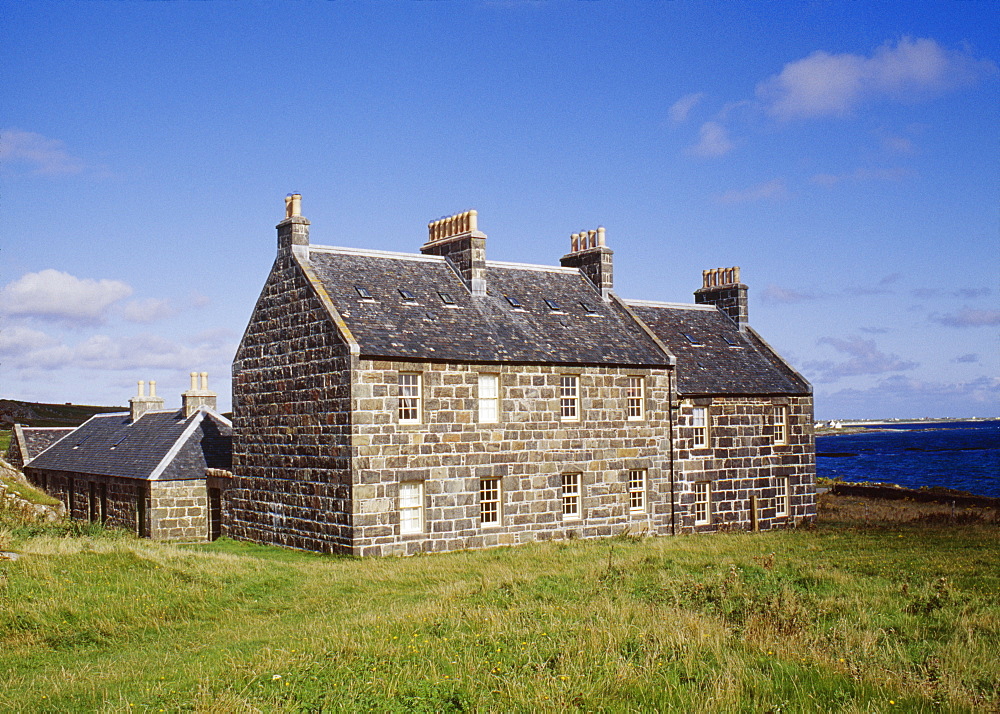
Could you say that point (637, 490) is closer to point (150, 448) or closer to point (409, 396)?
point (409, 396)

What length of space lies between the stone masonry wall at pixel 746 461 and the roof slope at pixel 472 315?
3.63 meters

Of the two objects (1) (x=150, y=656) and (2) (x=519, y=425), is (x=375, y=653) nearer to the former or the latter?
(1) (x=150, y=656)

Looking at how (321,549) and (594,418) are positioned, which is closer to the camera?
(321,549)

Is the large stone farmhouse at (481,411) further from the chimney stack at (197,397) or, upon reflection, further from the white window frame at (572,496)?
the chimney stack at (197,397)

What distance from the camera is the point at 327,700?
10930 millimetres

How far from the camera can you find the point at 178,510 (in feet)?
108

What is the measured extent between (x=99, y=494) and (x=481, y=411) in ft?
59.0

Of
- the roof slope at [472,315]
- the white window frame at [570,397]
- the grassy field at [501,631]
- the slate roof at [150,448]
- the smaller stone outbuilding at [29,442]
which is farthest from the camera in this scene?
the smaller stone outbuilding at [29,442]

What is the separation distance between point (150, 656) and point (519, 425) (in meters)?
16.5

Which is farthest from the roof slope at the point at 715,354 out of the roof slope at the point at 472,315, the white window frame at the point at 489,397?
the white window frame at the point at 489,397

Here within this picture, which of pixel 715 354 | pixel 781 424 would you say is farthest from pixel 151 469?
pixel 781 424

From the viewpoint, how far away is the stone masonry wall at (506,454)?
26.6 m

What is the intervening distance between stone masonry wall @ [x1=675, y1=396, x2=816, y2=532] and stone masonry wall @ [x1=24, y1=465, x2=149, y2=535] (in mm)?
19518

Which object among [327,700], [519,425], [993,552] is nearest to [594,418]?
[519,425]
